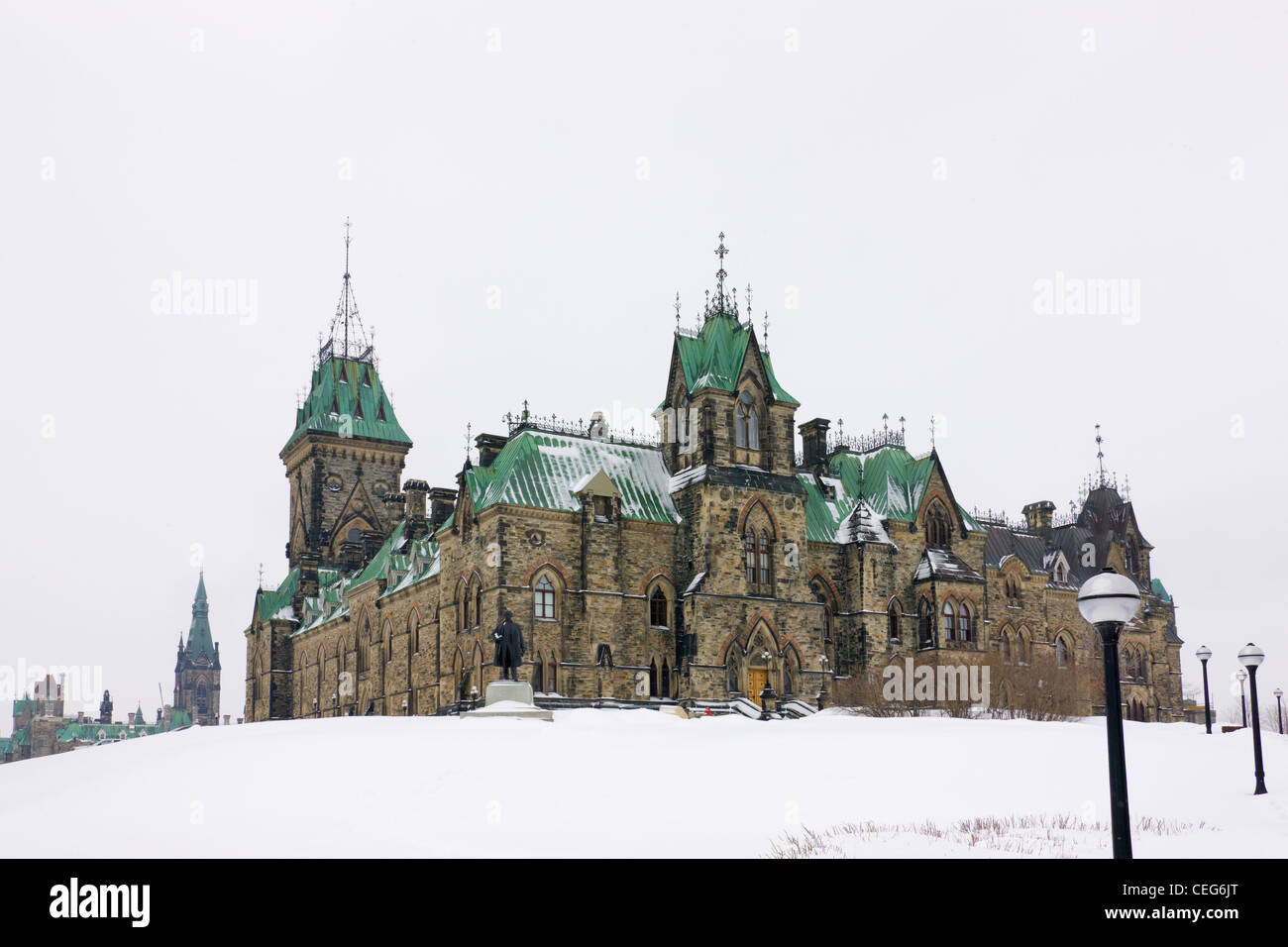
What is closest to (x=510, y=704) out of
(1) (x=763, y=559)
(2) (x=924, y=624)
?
(1) (x=763, y=559)

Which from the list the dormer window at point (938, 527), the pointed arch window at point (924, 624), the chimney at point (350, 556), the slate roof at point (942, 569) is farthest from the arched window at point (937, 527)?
the chimney at point (350, 556)

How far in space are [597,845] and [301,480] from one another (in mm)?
69317

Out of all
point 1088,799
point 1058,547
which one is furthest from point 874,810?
point 1058,547

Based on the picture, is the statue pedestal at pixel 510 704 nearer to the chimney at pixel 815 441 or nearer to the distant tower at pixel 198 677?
the chimney at pixel 815 441

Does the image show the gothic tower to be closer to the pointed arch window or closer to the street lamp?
the pointed arch window

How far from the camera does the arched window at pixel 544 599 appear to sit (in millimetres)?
46625

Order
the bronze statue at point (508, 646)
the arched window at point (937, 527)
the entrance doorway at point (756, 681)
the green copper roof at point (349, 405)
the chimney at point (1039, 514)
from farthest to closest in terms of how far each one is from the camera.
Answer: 1. the green copper roof at point (349, 405)
2. the chimney at point (1039, 514)
3. the arched window at point (937, 527)
4. the entrance doorway at point (756, 681)
5. the bronze statue at point (508, 646)

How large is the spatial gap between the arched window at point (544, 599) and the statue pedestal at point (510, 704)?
883cm

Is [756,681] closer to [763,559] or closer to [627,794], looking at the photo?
[763,559]

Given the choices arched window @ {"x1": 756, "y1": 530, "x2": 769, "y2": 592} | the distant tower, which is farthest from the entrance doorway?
the distant tower

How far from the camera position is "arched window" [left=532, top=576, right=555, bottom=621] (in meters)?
46.6

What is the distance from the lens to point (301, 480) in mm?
82688

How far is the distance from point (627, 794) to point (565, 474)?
28647 mm
